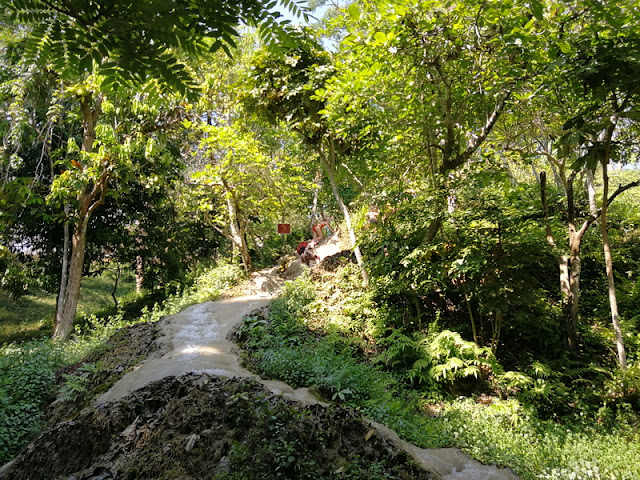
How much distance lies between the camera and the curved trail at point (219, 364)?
11.2 feet

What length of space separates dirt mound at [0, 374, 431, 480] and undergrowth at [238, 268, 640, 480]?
1.05 m

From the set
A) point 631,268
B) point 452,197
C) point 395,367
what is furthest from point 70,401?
point 631,268

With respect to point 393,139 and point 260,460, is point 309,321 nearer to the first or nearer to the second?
point 393,139

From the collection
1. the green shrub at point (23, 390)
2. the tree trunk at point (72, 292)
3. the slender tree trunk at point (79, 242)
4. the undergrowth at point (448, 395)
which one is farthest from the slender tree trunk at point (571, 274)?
the tree trunk at point (72, 292)

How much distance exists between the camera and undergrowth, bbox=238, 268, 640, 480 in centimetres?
383

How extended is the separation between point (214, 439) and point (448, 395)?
3.50 meters

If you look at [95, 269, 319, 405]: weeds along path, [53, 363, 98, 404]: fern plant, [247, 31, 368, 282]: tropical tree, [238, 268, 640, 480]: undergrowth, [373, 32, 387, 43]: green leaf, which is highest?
[247, 31, 368, 282]: tropical tree

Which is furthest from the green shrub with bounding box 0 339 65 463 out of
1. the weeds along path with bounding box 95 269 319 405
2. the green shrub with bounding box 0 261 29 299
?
the green shrub with bounding box 0 261 29 299

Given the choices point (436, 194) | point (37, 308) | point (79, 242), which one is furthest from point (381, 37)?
point (37, 308)

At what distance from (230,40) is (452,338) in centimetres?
527

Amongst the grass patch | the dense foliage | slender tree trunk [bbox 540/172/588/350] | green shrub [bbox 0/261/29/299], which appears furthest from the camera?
the grass patch

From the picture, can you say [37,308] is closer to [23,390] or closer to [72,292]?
[72,292]

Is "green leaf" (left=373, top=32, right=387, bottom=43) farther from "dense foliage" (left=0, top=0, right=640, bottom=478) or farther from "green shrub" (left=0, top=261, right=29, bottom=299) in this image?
"green shrub" (left=0, top=261, right=29, bottom=299)

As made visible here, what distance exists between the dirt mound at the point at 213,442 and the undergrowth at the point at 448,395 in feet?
3.45
